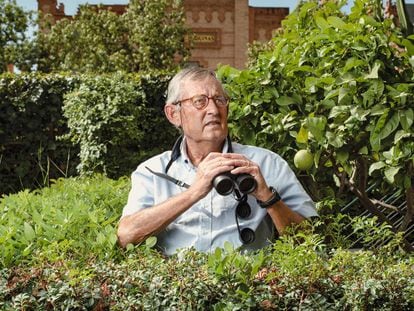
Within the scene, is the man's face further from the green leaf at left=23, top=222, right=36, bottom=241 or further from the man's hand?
the green leaf at left=23, top=222, right=36, bottom=241

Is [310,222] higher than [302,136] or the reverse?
the reverse

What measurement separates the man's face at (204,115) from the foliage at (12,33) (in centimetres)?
2426

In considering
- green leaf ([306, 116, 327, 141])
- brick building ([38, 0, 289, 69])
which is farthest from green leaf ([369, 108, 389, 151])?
brick building ([38, 0, 289, 69])

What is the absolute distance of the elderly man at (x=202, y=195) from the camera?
10.3 feet

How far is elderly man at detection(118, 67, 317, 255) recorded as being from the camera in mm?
3137

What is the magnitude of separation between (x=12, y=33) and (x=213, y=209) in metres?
24.9

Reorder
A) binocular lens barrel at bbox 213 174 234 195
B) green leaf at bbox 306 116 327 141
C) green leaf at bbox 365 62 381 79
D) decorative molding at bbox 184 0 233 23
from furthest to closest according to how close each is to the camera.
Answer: decorative molding at bbox 184 0 233 23
green leaf at bbox 306 116 327 141
green leaf at bbox 365 62 381 79
binocular lens barrel at bbox 213 174 234 195

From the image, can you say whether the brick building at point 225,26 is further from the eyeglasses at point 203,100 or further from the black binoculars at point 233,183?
the black binoculars at point 233,183

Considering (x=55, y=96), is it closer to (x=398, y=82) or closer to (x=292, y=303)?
(x=398, y=82)

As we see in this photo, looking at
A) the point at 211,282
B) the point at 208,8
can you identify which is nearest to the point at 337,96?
the point at 211,282

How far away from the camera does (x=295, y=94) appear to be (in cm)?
465

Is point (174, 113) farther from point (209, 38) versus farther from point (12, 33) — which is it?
point (209, 38)

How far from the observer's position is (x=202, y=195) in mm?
3055

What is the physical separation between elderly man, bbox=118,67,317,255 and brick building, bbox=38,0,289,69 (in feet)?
106
